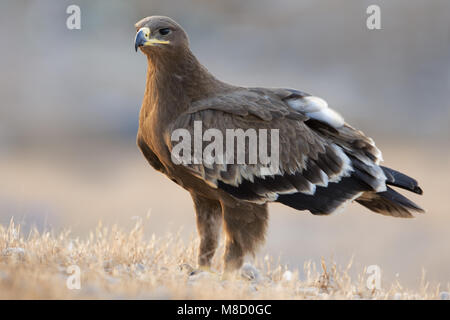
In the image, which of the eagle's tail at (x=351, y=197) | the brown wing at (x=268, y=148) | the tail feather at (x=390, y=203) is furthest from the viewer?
the tail feather at (x=390, y=203)

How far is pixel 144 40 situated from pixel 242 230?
208cm

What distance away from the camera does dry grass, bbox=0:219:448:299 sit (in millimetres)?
4125

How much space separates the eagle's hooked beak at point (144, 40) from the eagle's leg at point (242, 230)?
Result: 1.76 metres

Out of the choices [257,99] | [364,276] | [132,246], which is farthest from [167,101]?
[364,276]

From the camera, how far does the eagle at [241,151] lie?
536 centimetres

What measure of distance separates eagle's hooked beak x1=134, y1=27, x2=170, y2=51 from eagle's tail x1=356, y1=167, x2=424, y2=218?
8.74ft

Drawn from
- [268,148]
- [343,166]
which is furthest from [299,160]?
[343,166]

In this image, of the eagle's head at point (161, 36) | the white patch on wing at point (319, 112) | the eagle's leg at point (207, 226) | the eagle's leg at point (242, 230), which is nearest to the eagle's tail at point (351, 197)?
the eagle's leg at point (242, 230)

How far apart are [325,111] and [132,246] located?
2.47 meters

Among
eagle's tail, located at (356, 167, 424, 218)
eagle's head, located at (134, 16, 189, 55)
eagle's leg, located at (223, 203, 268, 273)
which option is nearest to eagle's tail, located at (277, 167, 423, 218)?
eagle's tail, located at (356, 167, 424, 218)

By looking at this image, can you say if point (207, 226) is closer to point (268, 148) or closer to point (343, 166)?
point (268, 148)

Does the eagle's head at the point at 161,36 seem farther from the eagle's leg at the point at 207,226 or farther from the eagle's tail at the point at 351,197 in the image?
the eagle's tail at the point at 351,197

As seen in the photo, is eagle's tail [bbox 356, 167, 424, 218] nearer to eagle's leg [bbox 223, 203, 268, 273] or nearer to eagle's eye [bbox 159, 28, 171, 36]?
eagle's leg [bbox 223, 203, 268, 273]
